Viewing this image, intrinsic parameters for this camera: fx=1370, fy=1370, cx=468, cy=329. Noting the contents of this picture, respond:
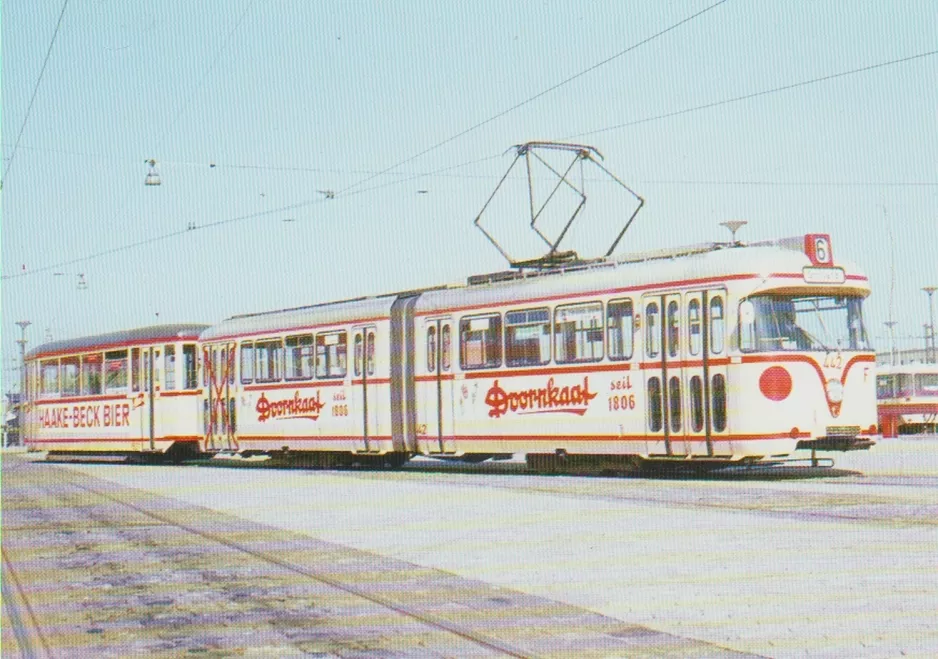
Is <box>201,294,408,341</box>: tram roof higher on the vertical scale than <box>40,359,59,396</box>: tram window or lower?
higher

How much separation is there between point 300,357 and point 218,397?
3369mm

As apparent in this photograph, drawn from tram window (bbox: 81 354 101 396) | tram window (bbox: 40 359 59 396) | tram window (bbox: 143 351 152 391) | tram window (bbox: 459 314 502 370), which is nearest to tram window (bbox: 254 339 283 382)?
tram window (bbox: 143 351 152 391)

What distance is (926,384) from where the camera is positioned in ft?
156

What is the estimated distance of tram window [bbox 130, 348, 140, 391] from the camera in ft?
101

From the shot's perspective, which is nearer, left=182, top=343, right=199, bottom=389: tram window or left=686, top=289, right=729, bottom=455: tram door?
left=686, top=289, right=729, bottom=455: tram door

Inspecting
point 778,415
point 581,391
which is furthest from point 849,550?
point 581,391

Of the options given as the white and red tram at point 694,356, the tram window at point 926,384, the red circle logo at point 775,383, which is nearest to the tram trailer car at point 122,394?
the white and red tram at point 694,356

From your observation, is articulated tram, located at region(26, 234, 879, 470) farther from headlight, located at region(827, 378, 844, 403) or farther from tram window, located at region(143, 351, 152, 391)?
tram window, located at region(143, 351, 152, 391)

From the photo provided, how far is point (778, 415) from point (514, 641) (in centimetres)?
1181

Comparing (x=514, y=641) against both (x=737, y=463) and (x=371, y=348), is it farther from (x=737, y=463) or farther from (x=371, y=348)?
(x=371, y=348)

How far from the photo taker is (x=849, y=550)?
32.7 ft

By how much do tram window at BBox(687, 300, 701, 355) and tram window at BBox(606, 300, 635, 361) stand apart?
37.5 inches

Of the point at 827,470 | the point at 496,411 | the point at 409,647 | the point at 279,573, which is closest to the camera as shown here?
the point at 409,647

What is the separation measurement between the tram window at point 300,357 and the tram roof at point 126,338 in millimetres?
4383
